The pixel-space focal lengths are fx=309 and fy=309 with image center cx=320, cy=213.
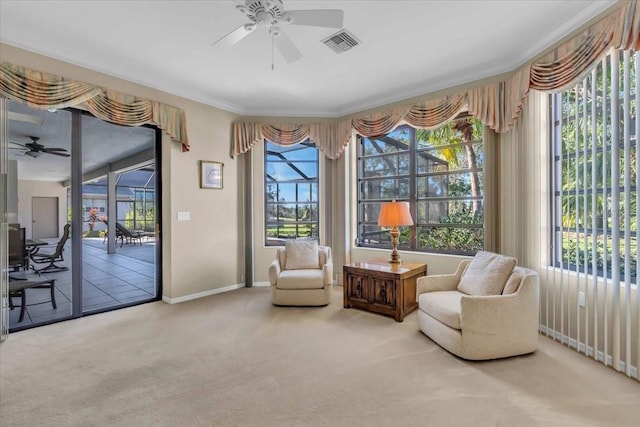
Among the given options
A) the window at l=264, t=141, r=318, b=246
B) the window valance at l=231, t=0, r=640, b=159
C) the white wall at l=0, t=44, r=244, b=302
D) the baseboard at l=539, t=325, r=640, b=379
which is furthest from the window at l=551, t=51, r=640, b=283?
the white wall at l=0, t=44, r=244, b=302

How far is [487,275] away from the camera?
9.46 ft

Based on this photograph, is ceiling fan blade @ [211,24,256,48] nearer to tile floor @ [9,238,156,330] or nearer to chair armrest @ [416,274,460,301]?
chair armrest @ [416,274,460,301]

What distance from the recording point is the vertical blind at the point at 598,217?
7.40 feet

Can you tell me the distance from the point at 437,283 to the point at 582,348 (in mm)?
1240

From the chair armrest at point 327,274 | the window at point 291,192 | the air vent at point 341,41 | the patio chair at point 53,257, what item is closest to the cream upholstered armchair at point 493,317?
the chair armrest at point 327,274

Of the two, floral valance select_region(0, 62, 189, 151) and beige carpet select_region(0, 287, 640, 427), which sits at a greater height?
floral valance select_region(0, 62, 189, 151)

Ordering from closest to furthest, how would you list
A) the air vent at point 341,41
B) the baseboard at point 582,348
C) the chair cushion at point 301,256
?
the baseboard at point 582,348 → the air vent at point 341,41 → the chair cushion at point 301,256

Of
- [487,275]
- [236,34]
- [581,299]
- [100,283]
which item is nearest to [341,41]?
[236,34]

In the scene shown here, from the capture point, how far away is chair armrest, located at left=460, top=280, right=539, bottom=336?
8.14 feet

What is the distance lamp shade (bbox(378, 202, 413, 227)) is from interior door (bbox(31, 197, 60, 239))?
380cm

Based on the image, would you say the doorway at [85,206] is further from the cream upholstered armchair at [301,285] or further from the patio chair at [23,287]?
the cream upholstered armchair at [301,285]

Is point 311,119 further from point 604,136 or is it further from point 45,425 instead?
point 45,425

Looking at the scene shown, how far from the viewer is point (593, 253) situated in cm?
252

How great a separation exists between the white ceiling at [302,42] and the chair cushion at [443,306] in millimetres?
2477
